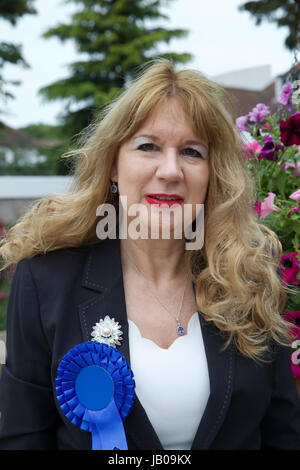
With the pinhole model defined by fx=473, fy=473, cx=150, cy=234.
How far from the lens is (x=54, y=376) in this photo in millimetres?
1469

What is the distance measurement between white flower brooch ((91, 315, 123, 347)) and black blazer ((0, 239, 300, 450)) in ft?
0.07

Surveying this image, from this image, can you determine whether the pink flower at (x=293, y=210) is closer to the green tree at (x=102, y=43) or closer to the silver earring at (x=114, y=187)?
the silver earring at (x=114, y=187)

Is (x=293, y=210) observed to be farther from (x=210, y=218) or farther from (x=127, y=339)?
(x=127, y=339)

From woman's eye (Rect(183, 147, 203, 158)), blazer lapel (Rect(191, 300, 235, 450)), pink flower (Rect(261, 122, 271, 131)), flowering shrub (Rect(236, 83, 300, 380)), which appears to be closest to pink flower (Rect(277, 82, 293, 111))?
flowering shrub (Rect(236, 83, 300, 380))

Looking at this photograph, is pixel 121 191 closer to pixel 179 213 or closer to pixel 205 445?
pixel 179 213

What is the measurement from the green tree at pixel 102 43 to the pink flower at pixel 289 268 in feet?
39.2

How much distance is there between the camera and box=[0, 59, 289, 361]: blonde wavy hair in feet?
5.14

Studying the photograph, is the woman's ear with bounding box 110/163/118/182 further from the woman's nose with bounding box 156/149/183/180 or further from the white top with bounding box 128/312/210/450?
the white top with bounding box 128/312/210/450

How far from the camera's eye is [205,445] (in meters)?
1.43

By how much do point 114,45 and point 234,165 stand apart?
41.1 feet

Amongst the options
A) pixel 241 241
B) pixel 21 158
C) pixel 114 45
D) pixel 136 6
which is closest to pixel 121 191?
pixel 241 241

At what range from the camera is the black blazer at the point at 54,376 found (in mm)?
1452

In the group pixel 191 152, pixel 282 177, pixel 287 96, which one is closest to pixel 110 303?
pixel 191 152

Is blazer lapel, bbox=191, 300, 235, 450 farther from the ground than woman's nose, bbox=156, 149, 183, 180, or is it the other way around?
woman's nose, bbox=156, 149, 183, 180
